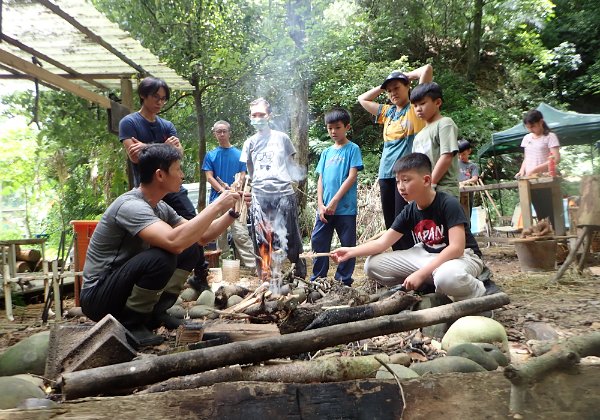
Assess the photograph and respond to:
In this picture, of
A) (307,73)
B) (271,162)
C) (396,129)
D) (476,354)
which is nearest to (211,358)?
(476,354)

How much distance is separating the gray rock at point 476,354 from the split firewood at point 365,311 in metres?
0.76

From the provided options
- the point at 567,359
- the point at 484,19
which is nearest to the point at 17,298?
the point at 567,359

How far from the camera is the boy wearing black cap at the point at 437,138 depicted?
4.13 metres

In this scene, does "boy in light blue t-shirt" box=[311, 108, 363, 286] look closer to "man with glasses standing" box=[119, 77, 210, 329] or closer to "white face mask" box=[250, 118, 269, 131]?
"white face mask" box=[250, 118, 269, 131]

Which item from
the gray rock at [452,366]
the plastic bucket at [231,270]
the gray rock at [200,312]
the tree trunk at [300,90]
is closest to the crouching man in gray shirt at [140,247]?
the gray rock at [200,312]

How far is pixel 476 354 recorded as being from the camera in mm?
2352

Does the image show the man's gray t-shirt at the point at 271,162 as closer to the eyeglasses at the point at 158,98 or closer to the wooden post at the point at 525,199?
the eyeglasses at the point at 158,98

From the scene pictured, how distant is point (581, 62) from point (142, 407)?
20430mm

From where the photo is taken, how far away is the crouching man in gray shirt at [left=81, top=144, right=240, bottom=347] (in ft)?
9.66

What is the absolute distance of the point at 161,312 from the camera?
3512mm

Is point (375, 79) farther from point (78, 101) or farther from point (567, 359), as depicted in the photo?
point (567, 359)

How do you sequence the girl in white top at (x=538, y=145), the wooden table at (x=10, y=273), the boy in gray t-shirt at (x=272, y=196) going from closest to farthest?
the wooden table at (x=10, y=273) → the boy in gray t-shirt at (x=272, y=196) → the girl in white top at (x=538, y=145)

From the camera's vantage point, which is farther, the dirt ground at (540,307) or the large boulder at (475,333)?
A: the dirt ground at (540,307)

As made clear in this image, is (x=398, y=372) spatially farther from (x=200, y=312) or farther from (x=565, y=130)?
(x=565, y=130)
